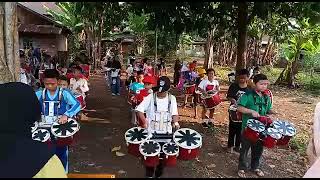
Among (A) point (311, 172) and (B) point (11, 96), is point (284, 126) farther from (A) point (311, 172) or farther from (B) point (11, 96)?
(B) point (11, 96)

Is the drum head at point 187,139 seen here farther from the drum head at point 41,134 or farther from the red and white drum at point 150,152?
the drum head at point 41,134

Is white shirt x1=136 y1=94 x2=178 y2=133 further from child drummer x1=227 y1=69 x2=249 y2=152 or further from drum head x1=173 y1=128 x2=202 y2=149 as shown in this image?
child drummer x1=227 y1=69 x2=249 y2=152

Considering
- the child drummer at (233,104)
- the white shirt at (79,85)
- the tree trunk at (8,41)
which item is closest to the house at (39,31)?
the white shirt at (79,85)

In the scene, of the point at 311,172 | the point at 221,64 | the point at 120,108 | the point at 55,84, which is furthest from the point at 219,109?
the point at 221,64

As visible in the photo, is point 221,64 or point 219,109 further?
point 221,64

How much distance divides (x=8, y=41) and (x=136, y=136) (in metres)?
2.10

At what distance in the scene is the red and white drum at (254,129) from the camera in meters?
5.90

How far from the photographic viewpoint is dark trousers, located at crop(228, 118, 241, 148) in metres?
7.61

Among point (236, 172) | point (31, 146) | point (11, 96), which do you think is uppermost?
point (11, 96)

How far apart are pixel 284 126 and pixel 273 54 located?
28118mm

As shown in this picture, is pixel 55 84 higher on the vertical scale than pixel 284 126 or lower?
higher

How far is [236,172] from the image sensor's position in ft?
22.1

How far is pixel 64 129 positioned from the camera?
5285mm

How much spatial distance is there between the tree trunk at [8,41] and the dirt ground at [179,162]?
84.2 inches
